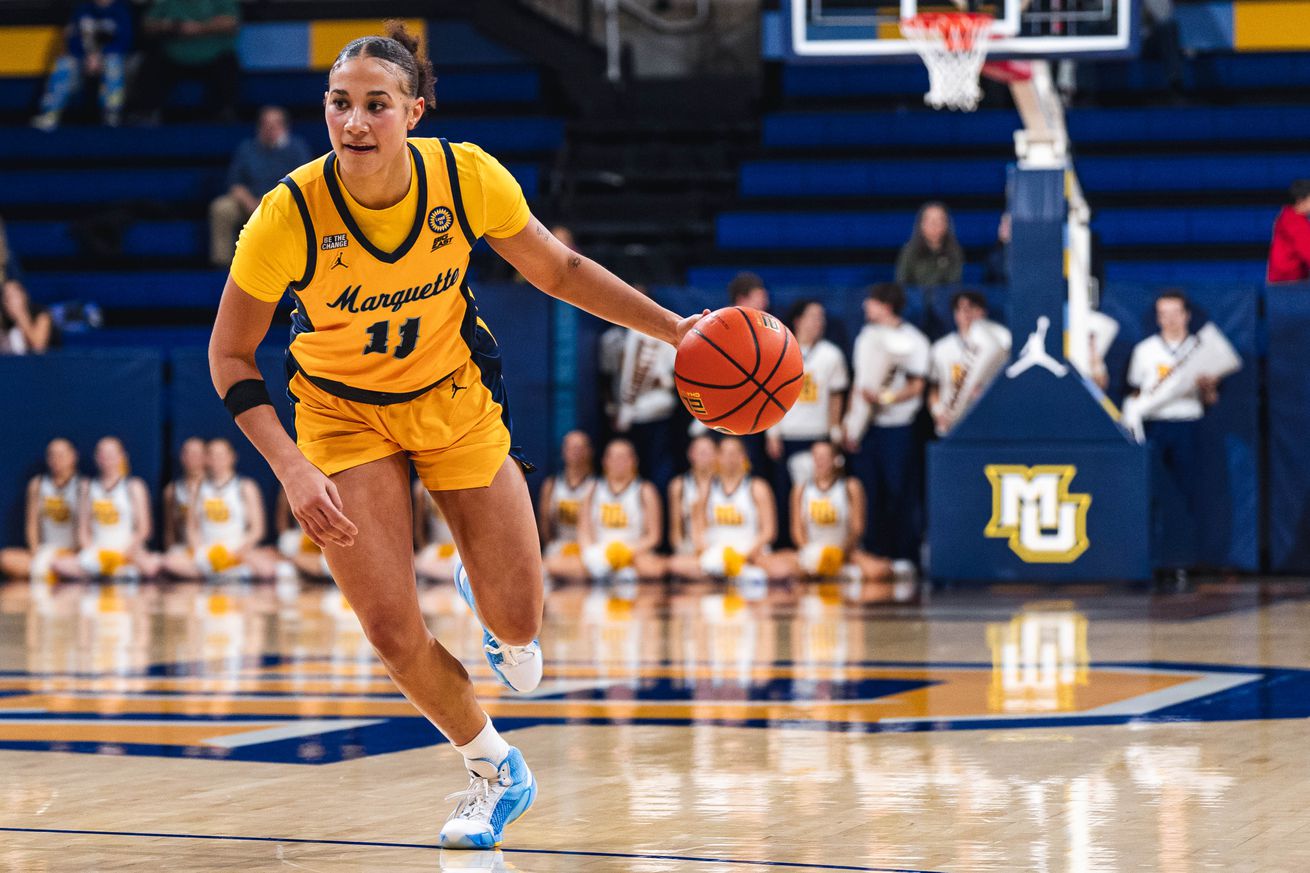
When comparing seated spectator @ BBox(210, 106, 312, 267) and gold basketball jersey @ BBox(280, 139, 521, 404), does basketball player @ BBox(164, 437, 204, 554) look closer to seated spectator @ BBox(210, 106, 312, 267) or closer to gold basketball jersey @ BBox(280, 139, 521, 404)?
seated spectator @ BBox(210, 106, 312, 267)

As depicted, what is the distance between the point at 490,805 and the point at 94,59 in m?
15.1

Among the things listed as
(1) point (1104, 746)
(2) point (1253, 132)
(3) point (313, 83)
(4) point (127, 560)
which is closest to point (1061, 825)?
(1) point (1104, 746)

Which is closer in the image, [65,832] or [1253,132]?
[65,832]

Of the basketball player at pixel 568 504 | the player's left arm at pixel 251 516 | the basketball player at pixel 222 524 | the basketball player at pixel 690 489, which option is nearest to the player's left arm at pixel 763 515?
the basketball player at pixel 690 489

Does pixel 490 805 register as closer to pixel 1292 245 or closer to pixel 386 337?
pixel 386 337

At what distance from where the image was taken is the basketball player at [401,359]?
4.36m

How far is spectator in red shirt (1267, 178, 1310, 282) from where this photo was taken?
12180mm

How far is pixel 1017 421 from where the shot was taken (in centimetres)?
1122

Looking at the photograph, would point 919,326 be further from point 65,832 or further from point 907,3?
point 65,832

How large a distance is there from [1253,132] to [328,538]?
13.7 m

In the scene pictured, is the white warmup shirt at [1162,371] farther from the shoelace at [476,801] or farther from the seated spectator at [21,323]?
the shoelace at [476,801]

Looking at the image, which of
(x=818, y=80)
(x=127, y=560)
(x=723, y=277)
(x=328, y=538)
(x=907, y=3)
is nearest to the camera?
(x=328, y=538)

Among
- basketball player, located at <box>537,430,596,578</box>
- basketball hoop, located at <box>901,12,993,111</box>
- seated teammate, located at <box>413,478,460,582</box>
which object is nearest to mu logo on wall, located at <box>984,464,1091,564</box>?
basketball hoop, located at <box>901,12,993,111</box>

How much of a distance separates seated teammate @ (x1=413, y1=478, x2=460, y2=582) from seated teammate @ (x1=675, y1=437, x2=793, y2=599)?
1.53 meters
